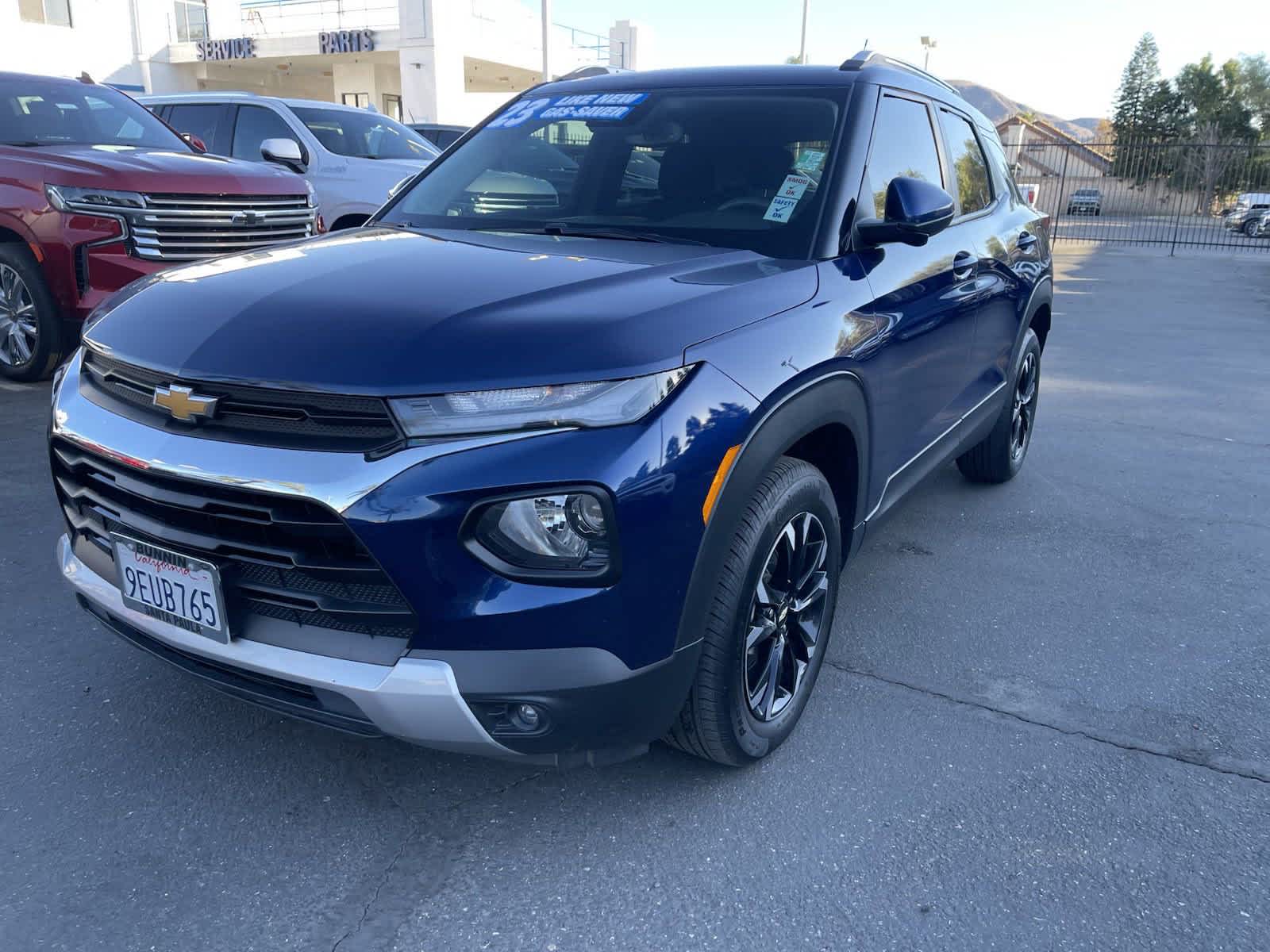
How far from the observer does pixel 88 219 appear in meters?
5.81

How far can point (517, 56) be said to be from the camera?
115 feet

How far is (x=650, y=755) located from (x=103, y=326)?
5.88ft

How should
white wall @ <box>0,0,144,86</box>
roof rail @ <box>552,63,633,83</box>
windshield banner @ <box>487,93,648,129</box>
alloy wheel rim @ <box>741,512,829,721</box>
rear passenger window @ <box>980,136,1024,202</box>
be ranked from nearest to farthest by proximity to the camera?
alloy wheel rim @ <box>741,512,829,721</box>, windshield banner @ <box>487,93,648,129</box>, roof rail @ <box>552,63,633,83</box>, rear passenger window @ <box>980,136,1024,202</box>, white wall @ <box>0,0,144,86</box>

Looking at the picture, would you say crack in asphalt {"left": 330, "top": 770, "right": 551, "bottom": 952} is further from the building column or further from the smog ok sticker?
the building column

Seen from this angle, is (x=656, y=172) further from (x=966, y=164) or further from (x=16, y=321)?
(x=16, y=321)

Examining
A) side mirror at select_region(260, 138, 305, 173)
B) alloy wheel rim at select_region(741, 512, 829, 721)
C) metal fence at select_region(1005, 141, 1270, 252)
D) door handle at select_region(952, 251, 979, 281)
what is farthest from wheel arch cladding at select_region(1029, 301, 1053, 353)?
metal fence at select_region(1005, 141, 1270, 252)

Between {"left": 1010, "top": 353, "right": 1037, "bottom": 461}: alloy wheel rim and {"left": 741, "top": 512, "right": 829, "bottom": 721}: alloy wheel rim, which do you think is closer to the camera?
{"left": 741, "top": 512, "right": 829, "bottom": 721}: alloy wheel rim

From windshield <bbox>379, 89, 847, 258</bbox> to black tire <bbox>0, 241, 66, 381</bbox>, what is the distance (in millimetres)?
3382

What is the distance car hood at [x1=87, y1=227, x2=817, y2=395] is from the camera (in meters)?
2.04

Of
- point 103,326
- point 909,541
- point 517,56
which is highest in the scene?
point 517,56

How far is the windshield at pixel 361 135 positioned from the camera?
9.91 m

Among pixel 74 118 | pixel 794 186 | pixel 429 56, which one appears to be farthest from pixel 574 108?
pixel 429 56

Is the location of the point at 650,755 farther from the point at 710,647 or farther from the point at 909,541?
the point at 909,541

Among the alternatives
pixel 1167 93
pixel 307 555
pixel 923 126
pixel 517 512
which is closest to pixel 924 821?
pixel 517 512
